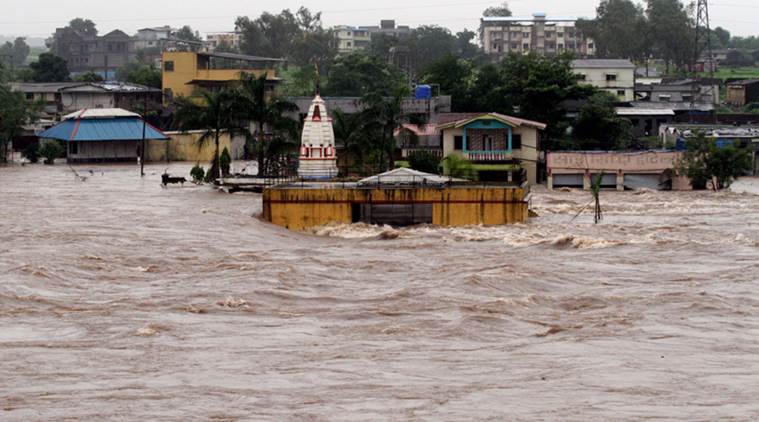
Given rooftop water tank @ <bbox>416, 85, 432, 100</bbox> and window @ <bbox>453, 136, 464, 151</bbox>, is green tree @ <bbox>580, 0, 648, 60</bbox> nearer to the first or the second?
rooftop water tank @ <bbox>416, 85, 432, 100</bbox>

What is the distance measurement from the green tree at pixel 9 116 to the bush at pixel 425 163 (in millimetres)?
27588

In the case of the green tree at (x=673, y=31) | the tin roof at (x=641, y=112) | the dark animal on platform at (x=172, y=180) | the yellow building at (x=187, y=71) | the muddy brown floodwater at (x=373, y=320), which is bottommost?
the muddy brown floodwater at (x=373, y=320)

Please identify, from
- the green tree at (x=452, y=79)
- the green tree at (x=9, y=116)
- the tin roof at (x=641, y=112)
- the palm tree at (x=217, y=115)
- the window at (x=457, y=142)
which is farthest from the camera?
the tin roof at (x=641, y=112)

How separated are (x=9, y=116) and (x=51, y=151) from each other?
2.93 meters

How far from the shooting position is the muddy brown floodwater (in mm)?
19984

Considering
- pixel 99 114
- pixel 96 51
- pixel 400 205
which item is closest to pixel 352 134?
pixel 400 205

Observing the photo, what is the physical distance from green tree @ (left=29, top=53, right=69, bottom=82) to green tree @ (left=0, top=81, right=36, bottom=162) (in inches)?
1355

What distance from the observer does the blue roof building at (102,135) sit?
7750 cm

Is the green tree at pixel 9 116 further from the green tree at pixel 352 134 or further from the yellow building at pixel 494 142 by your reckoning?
the yellow building at pixel 494 142

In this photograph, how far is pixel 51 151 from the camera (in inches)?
3059

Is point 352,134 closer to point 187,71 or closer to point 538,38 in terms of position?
point 187,71

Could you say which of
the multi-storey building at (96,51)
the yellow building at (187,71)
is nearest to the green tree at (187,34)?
the multi-storey building at (96,51)

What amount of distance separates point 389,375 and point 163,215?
24.0 metres

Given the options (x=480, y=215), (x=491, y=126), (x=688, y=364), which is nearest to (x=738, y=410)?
(x=688, y=364)
